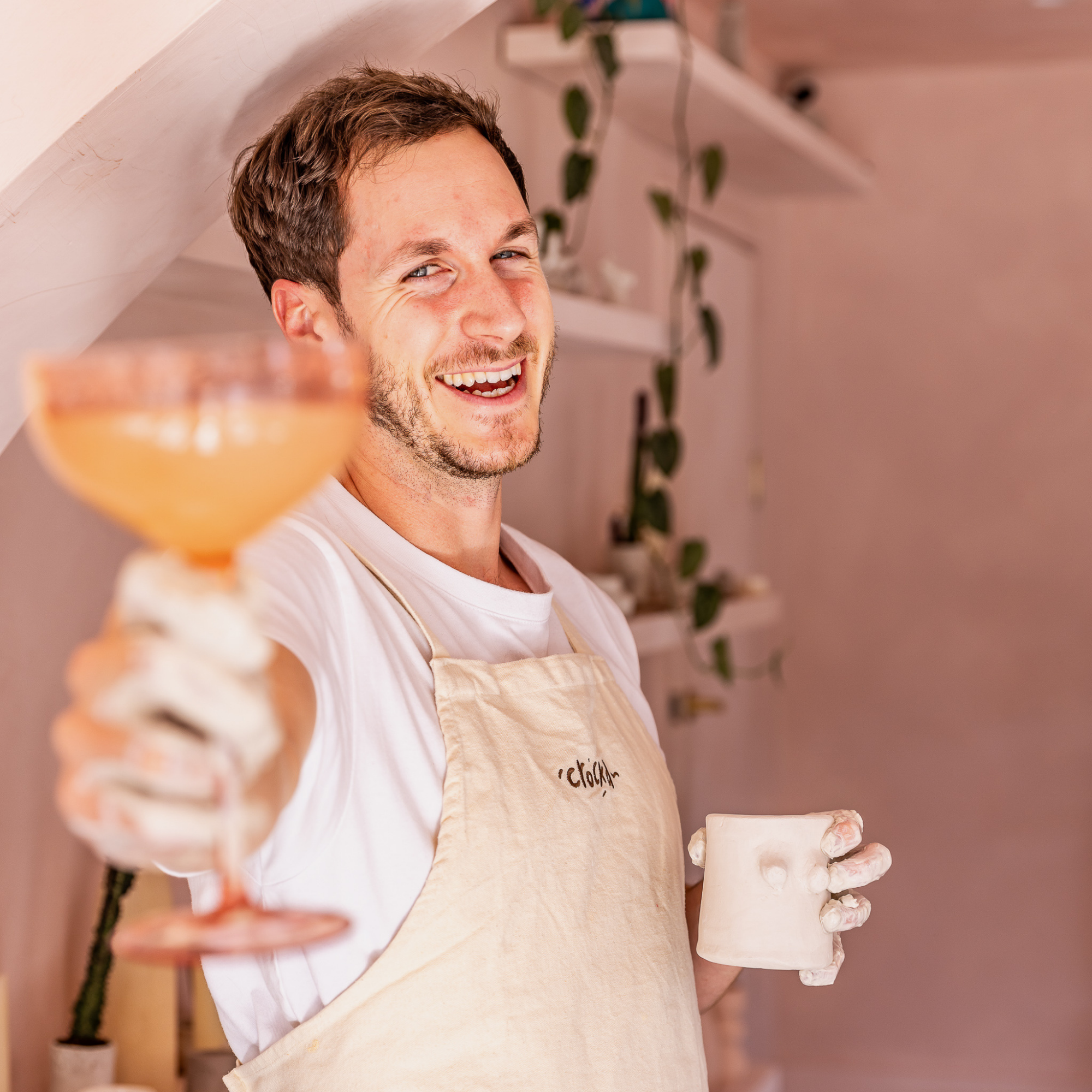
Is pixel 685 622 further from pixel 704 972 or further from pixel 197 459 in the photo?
pixel 197 459

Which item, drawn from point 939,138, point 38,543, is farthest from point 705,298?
point 38,543

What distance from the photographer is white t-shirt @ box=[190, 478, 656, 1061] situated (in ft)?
2.88

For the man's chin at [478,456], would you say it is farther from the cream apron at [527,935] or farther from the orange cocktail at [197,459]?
the orange cocktail at [197,459]

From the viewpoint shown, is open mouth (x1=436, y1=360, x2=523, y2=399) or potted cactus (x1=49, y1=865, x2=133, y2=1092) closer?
open mouth (x1=436, y1=360, x2=523, y2=399)

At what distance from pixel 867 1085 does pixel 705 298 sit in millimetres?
2275

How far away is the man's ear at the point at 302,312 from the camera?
1.18 m

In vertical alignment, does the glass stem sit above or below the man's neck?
below

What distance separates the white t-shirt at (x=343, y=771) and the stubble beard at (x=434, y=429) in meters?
0.08

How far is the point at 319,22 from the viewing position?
1065 mm

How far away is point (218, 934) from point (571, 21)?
1.78 metres

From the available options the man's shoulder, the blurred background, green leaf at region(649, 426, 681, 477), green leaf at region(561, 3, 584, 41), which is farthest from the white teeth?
the blurred background

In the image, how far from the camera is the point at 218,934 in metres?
0.51

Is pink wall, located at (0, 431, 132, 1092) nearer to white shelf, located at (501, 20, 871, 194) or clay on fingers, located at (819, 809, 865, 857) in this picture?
clay on fingers, located at (819, 809, 865, 857)

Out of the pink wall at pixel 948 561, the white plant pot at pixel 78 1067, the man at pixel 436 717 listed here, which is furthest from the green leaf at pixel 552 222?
the pink wall at pixel 948 561
